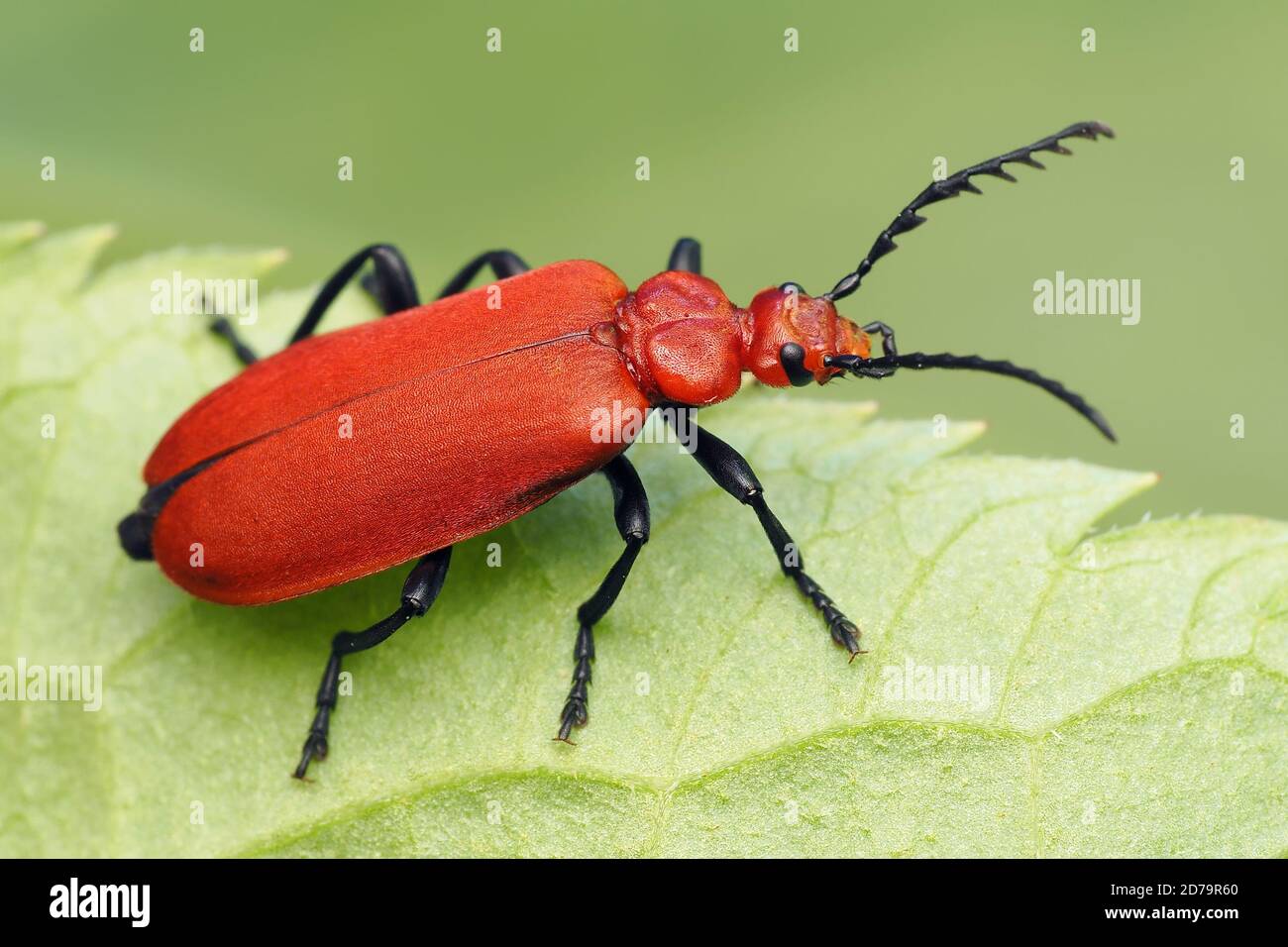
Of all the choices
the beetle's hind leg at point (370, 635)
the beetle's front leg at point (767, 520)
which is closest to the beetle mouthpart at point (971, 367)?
the beetle's front leg at point (767, 520)

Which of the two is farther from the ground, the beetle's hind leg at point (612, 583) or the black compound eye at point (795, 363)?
the black compound eye at point (795, 363)

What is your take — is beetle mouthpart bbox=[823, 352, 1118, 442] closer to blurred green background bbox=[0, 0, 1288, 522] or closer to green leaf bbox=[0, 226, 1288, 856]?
green leaf bbox=[0, 226, 1288, 856]

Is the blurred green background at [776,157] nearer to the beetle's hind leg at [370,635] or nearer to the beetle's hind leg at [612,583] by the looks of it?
the beetle's hind leg at [612,583]

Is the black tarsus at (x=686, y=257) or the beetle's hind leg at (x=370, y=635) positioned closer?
the beetle's hind leg at (x=370, y=635)

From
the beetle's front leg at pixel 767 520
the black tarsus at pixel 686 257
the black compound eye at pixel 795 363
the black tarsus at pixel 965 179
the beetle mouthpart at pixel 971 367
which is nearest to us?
the beetle mouthpart at pixel 971 367

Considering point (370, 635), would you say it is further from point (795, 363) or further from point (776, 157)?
point (776, 157)

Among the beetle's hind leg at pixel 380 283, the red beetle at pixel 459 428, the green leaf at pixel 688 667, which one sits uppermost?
the beetle's hind leg at pixel 380 283

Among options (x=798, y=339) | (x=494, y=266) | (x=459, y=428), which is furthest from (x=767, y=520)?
(x=494, y=266)
